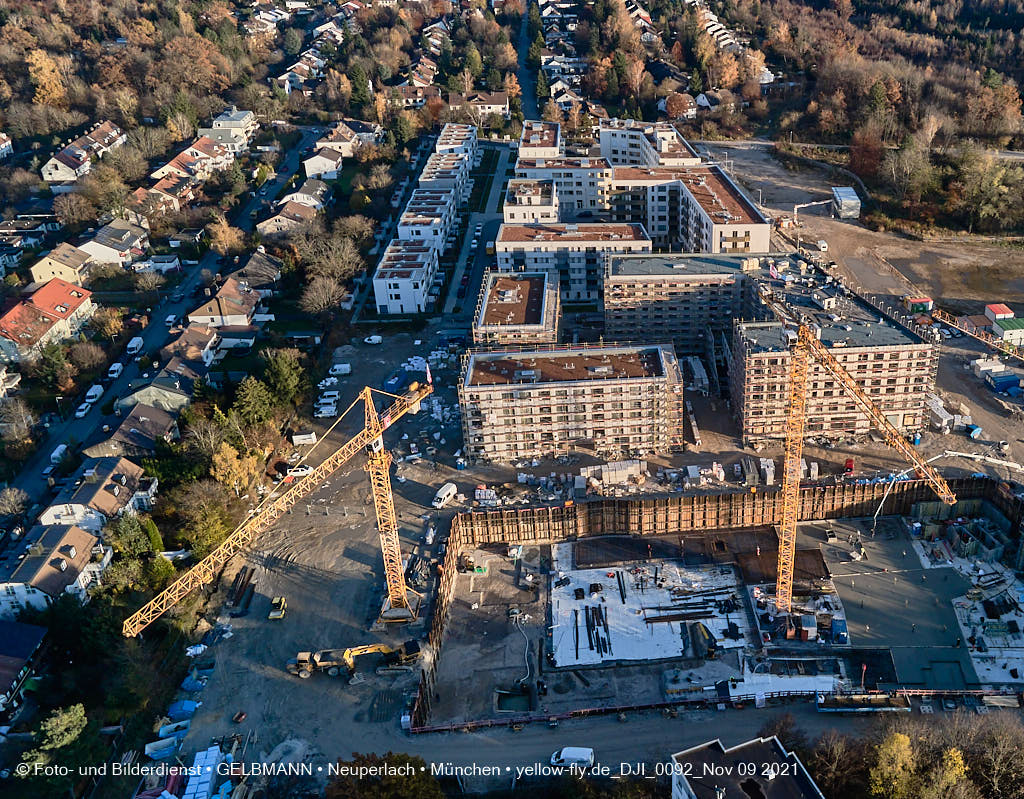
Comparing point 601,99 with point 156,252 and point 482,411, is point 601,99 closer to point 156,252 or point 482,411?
point 156,252

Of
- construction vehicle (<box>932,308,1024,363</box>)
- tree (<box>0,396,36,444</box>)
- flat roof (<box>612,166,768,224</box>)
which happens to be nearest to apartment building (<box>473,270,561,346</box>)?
flat roof (<box>612,166,768,224</box>)

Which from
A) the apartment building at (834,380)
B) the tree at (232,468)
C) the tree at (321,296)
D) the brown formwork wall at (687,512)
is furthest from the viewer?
the tree at (321,296)

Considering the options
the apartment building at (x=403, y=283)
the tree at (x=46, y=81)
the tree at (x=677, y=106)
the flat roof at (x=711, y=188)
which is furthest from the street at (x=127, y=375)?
the tree at (x=677, y=106)

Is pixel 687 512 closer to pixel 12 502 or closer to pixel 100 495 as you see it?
pixel 100 495

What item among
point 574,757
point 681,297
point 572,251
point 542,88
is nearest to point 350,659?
point 574,757

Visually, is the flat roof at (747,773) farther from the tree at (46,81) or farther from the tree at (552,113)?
the tree at (46,81)

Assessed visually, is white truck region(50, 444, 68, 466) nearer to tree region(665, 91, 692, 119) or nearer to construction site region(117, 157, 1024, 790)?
construction site region(117, 157, 1024, 790)
